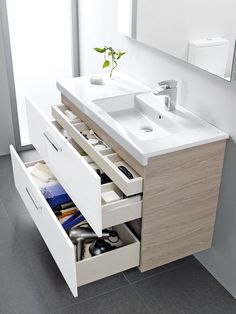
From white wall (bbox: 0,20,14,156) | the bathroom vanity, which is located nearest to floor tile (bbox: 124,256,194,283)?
the bathroom vanity

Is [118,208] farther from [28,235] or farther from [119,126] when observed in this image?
[28,235]

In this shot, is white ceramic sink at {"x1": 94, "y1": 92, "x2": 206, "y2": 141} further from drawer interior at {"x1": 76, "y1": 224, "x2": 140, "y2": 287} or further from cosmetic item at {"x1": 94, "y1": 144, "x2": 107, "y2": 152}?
drawer interior at {"x1": 76, "y1": 224, "x2": 140, "y2": 287}

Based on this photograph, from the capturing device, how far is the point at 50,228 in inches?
73.1

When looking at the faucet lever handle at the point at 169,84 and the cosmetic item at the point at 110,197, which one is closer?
the cosmetic item at the point at 110,197

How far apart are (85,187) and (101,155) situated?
0.17 metres

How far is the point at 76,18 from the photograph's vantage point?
300cm

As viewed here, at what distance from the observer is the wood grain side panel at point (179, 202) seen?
1724 mm

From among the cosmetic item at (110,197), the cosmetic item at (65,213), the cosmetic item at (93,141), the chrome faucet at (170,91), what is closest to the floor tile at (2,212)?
the cosmetic item at (65,213)

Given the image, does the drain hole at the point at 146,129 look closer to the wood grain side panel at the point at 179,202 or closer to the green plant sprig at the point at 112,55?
the wood grain side panel at the point at 179,202

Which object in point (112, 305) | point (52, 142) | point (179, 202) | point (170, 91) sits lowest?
point (112, 305)

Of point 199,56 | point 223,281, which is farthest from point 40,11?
point 223,281

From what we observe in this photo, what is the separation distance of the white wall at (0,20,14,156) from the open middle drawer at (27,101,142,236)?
855 mm

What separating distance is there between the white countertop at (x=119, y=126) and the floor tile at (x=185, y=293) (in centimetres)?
73

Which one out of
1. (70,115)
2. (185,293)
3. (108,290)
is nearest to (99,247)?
(108,290)
